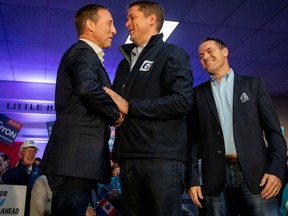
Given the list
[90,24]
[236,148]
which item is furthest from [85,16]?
[236,148]

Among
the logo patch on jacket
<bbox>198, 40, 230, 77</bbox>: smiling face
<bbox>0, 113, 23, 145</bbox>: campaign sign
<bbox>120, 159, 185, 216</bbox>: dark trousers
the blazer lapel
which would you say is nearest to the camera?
<bbox>120, 159, 185, 216</bbox>: dark trousers

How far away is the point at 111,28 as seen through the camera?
1.88 metres

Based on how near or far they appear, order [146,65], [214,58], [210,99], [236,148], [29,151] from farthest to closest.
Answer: [29,151] → [214,58] → [210,99] → [236,148] → [146,65]

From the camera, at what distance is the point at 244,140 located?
1796 mm

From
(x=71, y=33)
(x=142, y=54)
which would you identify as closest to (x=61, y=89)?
(x=142, y=54)

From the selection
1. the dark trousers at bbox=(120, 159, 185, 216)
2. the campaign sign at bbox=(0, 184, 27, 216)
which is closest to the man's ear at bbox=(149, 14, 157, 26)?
the dark trousers at bbox=(120, 159, 185, 216)

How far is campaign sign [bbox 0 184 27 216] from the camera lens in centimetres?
342

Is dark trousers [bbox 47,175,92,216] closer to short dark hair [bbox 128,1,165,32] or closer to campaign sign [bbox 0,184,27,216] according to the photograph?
short dark hair [bbox 128,1,165,32]

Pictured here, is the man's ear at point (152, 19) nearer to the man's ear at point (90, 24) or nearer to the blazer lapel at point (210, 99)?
the man's ear at point (90, 24)

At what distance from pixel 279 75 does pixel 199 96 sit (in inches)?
226

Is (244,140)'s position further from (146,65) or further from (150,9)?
(150,9)

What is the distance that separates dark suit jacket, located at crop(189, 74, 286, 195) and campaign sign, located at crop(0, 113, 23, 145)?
524 cm

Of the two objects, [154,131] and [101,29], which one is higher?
[101,29]

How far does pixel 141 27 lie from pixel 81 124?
652mm
